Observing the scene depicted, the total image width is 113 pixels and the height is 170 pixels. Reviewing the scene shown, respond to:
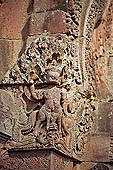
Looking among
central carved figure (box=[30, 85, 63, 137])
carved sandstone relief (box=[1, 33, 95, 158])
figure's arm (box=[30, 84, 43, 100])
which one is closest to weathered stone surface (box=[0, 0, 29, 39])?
carved sandstone relief (box=[1, 33, 95, 158])

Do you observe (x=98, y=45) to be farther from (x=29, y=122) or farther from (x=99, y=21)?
(x=29, y=122)

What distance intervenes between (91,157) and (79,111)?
515 mm

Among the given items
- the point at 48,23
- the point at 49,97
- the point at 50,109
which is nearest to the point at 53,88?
the point at 49,97

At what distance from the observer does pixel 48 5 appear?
916 centimetres

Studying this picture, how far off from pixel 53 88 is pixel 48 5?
37.9 inches

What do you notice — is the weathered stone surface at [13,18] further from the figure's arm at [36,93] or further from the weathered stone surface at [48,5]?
the figure's arm at [36,93]

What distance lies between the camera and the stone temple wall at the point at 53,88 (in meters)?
8.73

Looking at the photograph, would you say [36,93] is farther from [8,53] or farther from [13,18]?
[13,18]

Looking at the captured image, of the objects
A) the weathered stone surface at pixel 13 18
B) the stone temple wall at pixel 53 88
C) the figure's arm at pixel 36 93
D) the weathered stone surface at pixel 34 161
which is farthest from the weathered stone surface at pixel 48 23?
the weathered stone surface at pixel 34 161

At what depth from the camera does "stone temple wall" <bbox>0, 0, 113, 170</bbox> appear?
8727 mm

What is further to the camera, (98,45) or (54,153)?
(98,45)

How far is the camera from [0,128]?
8.77 meters

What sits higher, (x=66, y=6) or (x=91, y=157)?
(x=66, y=6)

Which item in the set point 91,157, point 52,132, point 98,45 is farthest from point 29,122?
point 98,45
